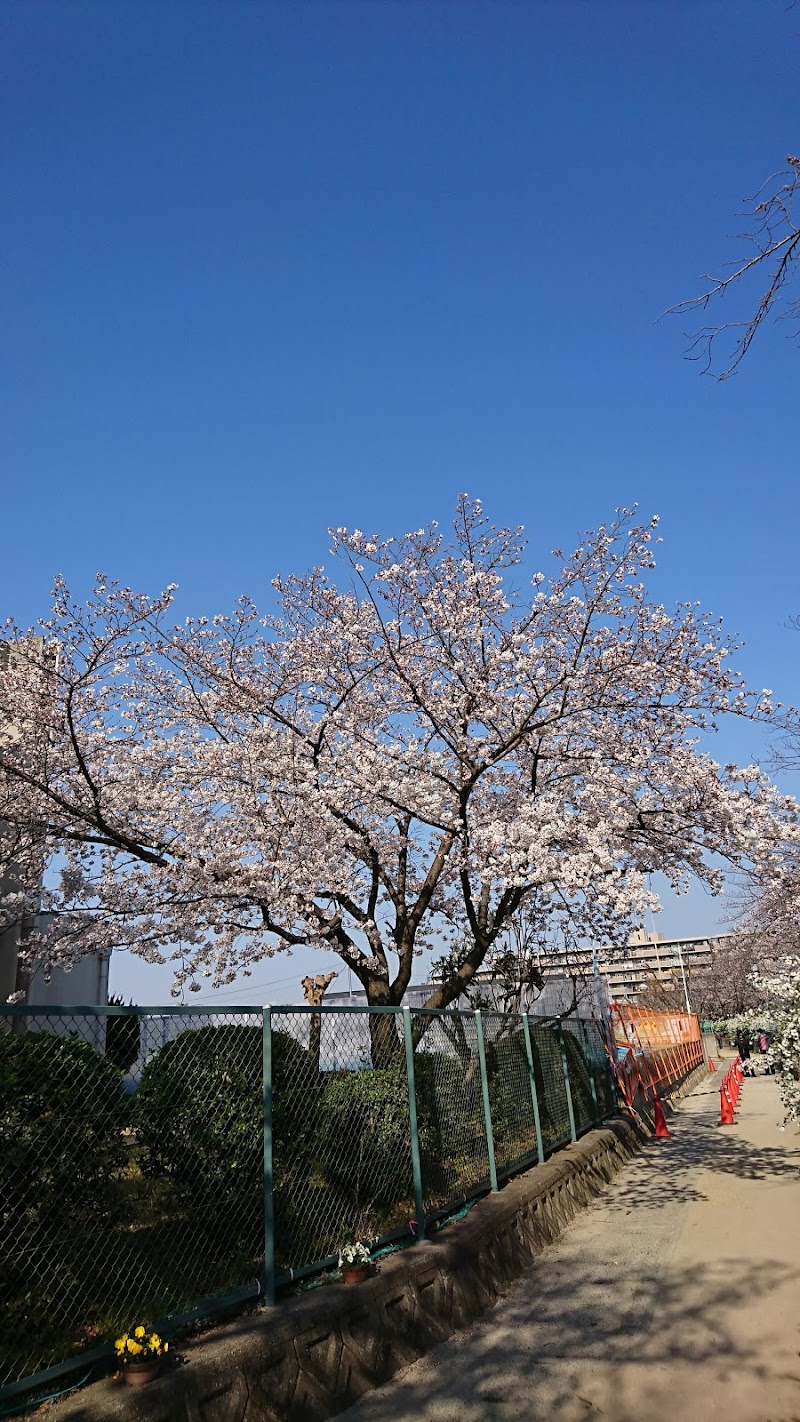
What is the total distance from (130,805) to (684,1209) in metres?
7.77

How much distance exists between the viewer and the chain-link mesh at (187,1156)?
413 centimetres

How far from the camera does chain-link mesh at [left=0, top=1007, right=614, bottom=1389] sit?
4.13m

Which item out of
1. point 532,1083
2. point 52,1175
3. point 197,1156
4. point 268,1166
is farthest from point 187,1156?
point 532,1083

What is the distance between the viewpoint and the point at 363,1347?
517 centimetres

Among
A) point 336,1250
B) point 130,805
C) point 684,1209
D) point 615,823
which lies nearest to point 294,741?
point 130,805

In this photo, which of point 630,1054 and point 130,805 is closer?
point 130,805

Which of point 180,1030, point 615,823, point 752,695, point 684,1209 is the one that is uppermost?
point 752,695

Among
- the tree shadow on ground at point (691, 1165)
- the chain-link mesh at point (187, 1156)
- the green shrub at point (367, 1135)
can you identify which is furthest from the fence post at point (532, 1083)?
the green shrub at point (367, 1135)

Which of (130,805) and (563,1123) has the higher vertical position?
(130,805)

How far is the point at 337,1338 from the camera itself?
4980mm

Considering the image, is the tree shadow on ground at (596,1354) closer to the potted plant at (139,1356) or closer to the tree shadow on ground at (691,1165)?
the potted plant at (139,1356)

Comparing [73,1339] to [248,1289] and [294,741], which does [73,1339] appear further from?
[294,741]

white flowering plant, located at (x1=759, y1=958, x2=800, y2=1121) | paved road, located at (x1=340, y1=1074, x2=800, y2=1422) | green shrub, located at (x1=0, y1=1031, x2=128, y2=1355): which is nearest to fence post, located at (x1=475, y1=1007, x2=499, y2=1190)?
paved road, located at (x1=340, y1=1074, x2=800, y2=1422)

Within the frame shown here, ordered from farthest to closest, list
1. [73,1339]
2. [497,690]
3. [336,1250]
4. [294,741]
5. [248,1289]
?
1. [294,741]
2. [497,690]
3. [336,1250]
4. [248,1289]
5. [73,1339]
